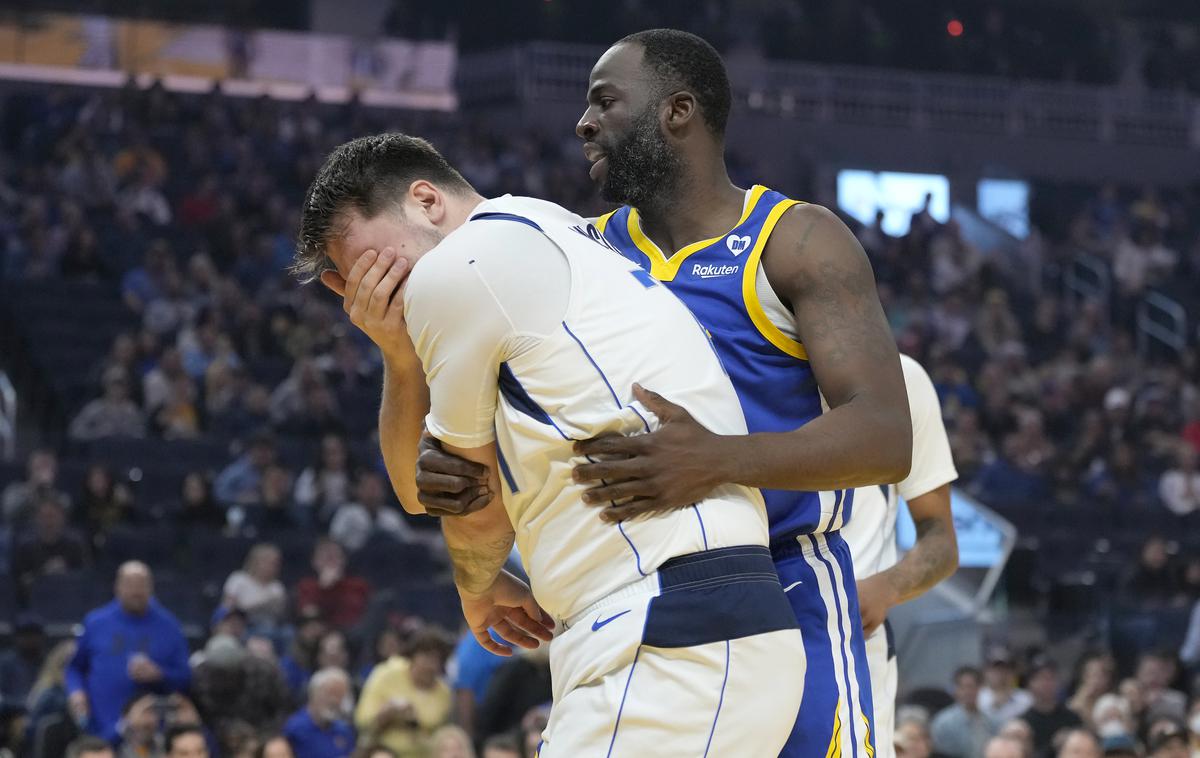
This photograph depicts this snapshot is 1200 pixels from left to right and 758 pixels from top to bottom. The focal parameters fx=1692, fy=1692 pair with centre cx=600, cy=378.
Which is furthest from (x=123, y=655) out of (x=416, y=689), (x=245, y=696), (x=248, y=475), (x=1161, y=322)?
(x=1161, y=322)

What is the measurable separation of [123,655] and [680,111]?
6256 mm

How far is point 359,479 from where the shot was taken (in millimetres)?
12562

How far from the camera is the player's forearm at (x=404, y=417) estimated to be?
335cm

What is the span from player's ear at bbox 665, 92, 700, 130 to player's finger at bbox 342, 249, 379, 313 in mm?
679

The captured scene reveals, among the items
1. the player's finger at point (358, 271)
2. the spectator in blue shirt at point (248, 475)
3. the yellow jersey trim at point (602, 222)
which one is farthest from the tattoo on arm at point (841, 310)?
the spectator in blue shirt at point (248, 475)

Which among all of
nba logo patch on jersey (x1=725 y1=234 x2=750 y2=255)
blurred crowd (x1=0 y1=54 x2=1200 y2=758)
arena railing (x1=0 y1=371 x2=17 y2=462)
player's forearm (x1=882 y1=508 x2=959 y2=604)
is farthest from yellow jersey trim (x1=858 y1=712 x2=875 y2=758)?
A: arena railing (x1=0 y1=371 x2=17 y2=462)

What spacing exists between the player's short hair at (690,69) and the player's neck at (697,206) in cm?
10

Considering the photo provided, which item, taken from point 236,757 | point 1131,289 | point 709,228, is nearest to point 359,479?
point 236,757

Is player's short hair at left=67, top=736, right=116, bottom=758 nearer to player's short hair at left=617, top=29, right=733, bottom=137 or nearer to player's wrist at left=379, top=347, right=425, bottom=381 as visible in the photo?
player's wrist at left=379, top=347, right=425, bottom=381

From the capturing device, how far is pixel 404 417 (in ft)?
11.1

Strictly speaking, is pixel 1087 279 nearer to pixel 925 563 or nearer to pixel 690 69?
pixel 925 563

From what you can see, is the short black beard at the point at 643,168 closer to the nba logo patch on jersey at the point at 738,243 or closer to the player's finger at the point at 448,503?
the nba logo patch on jersey at the point at 738,243

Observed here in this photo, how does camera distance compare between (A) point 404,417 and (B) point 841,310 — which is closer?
(B) point 841,310

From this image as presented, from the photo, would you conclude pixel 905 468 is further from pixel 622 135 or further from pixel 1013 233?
pixel 1013 233
